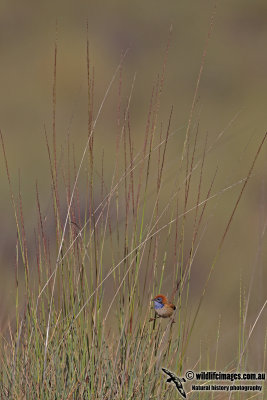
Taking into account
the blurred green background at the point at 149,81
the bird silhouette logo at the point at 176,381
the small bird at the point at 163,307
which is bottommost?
the blurred green background at the point at 149,81

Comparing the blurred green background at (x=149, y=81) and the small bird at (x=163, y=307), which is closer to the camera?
the small bird at (x=163, y=307)

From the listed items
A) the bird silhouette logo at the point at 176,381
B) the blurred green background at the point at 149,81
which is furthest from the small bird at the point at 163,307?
the blurred green background at the point at 149,81

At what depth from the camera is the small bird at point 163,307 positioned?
77.4 inches

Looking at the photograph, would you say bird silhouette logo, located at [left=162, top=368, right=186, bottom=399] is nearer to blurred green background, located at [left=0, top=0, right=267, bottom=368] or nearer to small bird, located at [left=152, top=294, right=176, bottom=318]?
small bird, located at [left=152, top=294, right=176, bottom=318]

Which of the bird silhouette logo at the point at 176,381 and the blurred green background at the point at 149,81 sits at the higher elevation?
the bird silhouette logo at the point at 176,381

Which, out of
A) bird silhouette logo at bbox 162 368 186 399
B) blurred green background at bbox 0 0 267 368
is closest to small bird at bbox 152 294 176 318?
bird silhouette logo at bbox 162 368 186 399

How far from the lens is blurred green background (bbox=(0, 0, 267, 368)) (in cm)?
766

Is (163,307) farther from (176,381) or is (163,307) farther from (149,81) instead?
(149,81)

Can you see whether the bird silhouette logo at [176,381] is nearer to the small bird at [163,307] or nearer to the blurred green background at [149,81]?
the small bird at [163,307]

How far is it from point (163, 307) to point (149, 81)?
745cm

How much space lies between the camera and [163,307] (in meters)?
1.96

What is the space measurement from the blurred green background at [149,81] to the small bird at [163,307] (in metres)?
4.87

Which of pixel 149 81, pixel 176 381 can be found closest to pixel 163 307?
pixel 176 381

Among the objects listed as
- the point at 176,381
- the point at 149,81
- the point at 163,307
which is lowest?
the point at 149,81
